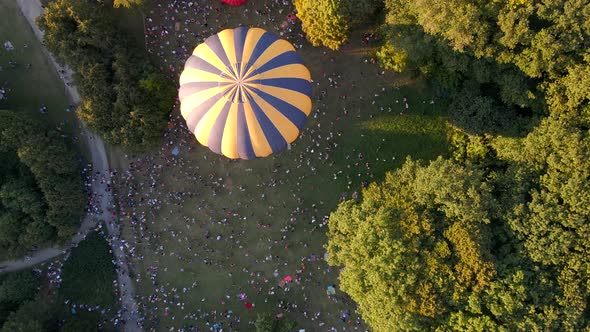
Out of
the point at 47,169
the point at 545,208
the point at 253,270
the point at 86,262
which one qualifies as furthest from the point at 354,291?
the point at 47,169

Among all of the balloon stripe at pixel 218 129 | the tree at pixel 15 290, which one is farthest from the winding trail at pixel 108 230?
the balloon stripe at pixel 218 129

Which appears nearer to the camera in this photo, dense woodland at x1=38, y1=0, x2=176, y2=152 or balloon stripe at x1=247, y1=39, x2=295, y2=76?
balloon stripe at x1=247, y1=39, x2=295, y2=76

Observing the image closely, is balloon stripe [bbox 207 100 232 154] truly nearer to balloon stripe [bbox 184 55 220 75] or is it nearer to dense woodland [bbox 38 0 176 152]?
balloon stripe [bbox 184 55 220 75]

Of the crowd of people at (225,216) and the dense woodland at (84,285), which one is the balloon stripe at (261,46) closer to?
the crowd of people at (225,216)

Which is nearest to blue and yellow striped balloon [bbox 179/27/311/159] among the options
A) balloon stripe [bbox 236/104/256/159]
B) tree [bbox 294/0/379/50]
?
balloon stripe [bbox 236/104/256/159]

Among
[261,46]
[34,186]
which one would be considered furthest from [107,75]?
[261,46]

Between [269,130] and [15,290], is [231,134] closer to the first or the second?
[269,130]
